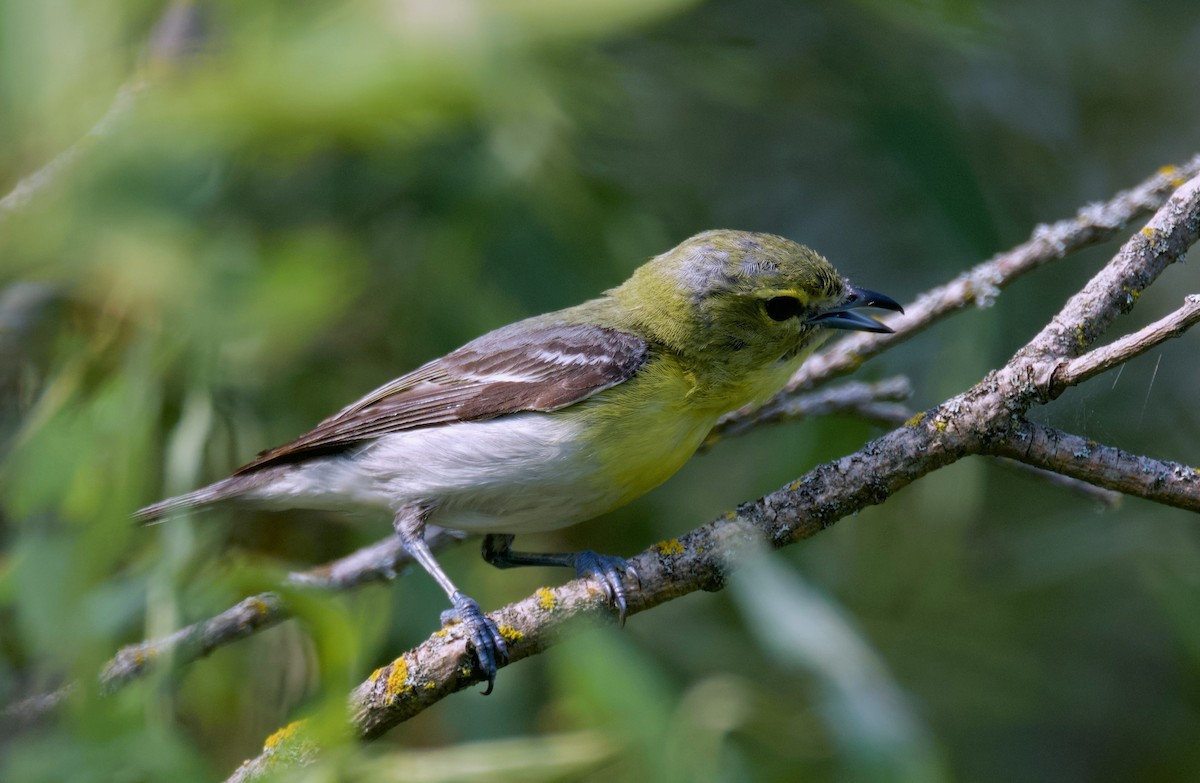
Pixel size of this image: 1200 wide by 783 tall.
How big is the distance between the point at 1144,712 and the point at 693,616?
5.82ft

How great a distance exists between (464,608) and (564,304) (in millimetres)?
1367

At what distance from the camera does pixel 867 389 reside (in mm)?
3104

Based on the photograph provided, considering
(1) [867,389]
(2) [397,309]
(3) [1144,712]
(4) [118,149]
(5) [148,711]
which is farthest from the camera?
(3) [1144,712]

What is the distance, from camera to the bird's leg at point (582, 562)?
234 cm

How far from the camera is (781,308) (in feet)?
10.8

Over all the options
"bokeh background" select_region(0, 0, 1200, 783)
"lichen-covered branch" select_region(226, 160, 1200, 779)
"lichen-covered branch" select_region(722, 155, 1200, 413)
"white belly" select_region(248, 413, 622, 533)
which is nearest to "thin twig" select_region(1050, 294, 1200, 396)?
"lichen-covered branch" select_region(226, 160, 1200, 779)

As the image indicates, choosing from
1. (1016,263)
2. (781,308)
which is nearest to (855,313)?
(781,308)

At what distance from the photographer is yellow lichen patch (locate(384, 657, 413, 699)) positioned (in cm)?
221

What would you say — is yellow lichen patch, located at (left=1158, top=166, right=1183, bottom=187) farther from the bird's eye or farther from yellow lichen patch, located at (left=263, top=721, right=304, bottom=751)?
yellow lichen patch, located at (left=263, top=721, right=304, bottom=751)

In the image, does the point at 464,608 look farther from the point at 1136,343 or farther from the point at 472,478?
the point at 1136,343

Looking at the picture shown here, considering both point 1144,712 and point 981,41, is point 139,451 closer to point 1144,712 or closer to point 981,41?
point 981,41

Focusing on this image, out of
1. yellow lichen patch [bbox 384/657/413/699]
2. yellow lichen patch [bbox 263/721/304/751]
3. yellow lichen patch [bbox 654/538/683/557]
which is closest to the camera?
yellow lichen patch [bbox 263/721/304/751]

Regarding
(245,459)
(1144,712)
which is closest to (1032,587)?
(1144,712)

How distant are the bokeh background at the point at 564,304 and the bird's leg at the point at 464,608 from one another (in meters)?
0.19
